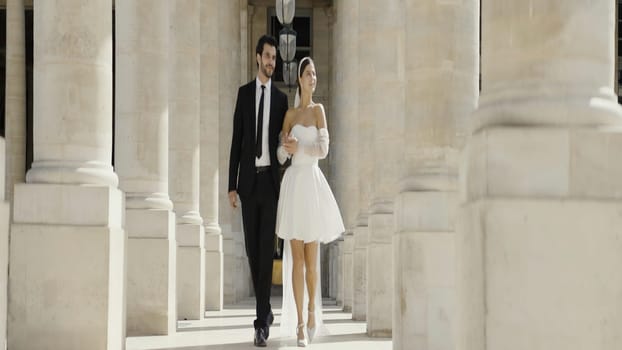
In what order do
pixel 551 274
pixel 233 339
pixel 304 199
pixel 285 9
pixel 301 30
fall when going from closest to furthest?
pixel 551 274, pixel 304 199, pixel 233 339, pixel 285 9, pixel 301 30

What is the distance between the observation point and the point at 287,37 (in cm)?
1998

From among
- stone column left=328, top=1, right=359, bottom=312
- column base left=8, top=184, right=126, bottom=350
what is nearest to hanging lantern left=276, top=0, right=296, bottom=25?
stone column left=328, top=1, right=359, bottom=312

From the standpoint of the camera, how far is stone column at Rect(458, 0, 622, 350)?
4.83 metres

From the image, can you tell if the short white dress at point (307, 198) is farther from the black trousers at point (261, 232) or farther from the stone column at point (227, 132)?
the stone column at point (227, 132)

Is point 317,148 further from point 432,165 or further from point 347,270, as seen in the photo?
point 347,270

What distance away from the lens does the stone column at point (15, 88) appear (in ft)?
92.0

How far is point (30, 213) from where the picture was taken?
859cm

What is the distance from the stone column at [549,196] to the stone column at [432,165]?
406 centimetres

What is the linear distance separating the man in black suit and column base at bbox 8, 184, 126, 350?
1.76 meters

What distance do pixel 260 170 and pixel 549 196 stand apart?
544cm

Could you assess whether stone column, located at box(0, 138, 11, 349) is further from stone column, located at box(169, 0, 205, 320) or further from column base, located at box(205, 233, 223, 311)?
column base, located at box(205, 233, 223, 311)

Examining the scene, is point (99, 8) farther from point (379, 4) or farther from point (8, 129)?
point (8, 129)

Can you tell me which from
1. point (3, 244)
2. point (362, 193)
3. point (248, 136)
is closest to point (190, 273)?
point (362, 193)

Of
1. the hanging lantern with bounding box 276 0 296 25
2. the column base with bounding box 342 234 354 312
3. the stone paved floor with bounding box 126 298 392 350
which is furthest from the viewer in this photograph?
the column base with bounding box 342 234 354 312
